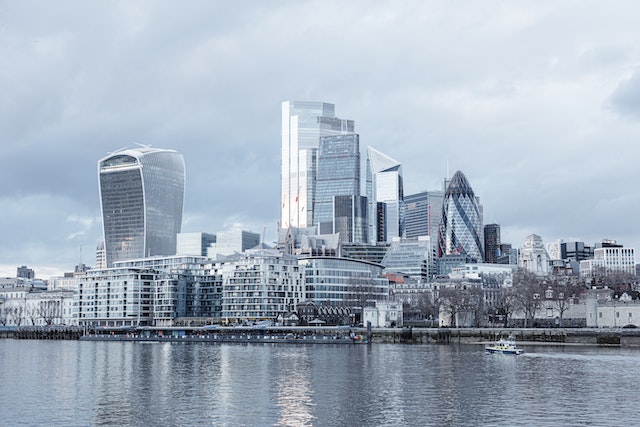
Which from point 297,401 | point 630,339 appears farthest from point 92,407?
point 630,339

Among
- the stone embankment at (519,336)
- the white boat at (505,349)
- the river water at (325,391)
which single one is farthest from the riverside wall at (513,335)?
the river water at (325,391)

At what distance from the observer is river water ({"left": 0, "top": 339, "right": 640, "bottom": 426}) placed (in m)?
57.9

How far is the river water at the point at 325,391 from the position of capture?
5794 centimetres

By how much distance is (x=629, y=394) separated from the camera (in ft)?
230

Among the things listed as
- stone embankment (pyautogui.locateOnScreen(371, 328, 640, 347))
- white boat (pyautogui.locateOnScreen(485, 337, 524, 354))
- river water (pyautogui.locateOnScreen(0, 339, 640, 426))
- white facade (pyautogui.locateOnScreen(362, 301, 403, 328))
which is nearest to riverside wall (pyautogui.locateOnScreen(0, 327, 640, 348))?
stone embankment (pyautogui.locateOnScreen(371, 328, 640, 347))

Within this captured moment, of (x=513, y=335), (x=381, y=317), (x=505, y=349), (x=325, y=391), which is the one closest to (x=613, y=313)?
(x=513, y=335)

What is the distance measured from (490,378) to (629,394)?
17.1 meters

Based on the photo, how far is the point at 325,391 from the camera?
7344 cm

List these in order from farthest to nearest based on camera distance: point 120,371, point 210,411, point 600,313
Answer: point 600,313 → point 120,371 → point 210,411

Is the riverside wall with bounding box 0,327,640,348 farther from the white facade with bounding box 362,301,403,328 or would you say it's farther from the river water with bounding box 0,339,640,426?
the river water with bounding box 0,339,640,426

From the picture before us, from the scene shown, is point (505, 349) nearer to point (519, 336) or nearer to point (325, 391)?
point (519, 336)

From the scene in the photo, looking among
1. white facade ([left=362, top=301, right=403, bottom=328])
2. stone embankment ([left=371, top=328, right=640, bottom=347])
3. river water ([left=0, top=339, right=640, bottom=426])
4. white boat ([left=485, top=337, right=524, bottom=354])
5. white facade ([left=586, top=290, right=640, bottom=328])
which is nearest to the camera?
river water ([left=0, top=339, right=640, bottom=426])

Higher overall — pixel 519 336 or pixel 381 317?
pixel 381 317

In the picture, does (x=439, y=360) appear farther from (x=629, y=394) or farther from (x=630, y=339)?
(x=630, y=339)
